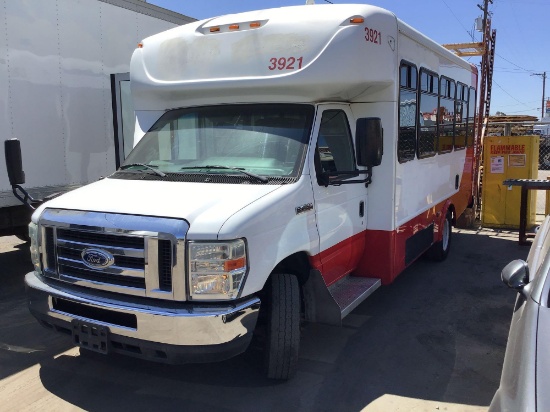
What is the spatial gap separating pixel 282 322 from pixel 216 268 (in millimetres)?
789

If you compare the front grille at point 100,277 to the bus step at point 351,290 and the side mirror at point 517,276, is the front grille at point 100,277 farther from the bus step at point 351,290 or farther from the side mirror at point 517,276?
the side mirror at point 517,276

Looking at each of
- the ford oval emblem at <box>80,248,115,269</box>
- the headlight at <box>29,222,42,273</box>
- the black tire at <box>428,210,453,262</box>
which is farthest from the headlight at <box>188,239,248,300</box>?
the black tire at <box>428,210,453,262</box>

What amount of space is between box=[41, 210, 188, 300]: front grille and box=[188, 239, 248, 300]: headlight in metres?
0.09

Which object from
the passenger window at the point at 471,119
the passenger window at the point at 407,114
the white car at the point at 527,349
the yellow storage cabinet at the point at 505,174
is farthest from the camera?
the yellow storage cabinet at the point at 505,174

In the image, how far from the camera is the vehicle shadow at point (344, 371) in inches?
150

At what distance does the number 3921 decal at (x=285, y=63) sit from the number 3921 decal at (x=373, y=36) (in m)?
0.64

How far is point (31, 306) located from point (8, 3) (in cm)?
355

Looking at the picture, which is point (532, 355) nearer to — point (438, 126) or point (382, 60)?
point (382, 60)

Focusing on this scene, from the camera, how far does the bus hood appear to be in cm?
330

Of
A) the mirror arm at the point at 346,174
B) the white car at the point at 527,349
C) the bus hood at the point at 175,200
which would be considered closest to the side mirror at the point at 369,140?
the mirror arm at the point at 346,174

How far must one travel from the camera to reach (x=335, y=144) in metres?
4.62

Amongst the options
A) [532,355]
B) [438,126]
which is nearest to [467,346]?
[532,355]

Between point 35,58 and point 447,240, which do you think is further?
point 447,240

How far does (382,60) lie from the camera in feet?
15.3
